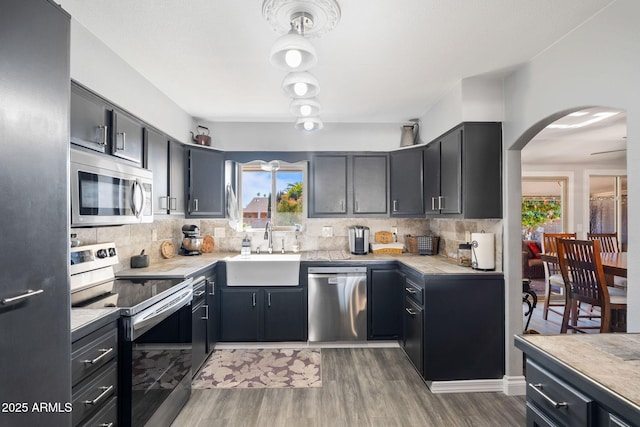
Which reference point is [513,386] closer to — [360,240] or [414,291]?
[414,291]

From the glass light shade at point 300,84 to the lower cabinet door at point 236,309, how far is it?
2.07m

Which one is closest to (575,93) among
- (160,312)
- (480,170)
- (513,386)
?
(480,170)

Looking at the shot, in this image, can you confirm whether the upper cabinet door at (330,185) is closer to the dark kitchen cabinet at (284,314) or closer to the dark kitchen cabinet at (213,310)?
the dark kitchen cabinet at (284,314)

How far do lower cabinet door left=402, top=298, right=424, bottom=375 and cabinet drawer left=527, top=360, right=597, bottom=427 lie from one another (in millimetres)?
1344

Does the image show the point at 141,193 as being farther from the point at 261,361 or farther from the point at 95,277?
the point at 261,361

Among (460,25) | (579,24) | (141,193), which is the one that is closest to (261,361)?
(141,193)

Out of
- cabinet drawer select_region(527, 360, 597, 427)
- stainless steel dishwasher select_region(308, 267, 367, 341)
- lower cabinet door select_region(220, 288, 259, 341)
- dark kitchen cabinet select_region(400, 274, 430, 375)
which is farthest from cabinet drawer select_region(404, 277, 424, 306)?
lower cabinet door select_region(220, 288, 259, 341)

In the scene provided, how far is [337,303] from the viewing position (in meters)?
3.22

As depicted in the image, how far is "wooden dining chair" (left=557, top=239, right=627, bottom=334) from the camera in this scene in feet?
10.1

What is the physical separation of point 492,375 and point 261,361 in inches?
78.3

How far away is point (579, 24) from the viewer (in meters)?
1.81

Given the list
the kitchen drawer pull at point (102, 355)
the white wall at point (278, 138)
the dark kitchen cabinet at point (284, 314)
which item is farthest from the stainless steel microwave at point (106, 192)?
the white wall at point (278, 138)

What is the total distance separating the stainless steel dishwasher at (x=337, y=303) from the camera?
10.6 ft

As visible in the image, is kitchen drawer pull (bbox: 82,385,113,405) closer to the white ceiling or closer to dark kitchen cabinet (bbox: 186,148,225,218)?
the white ceiling
